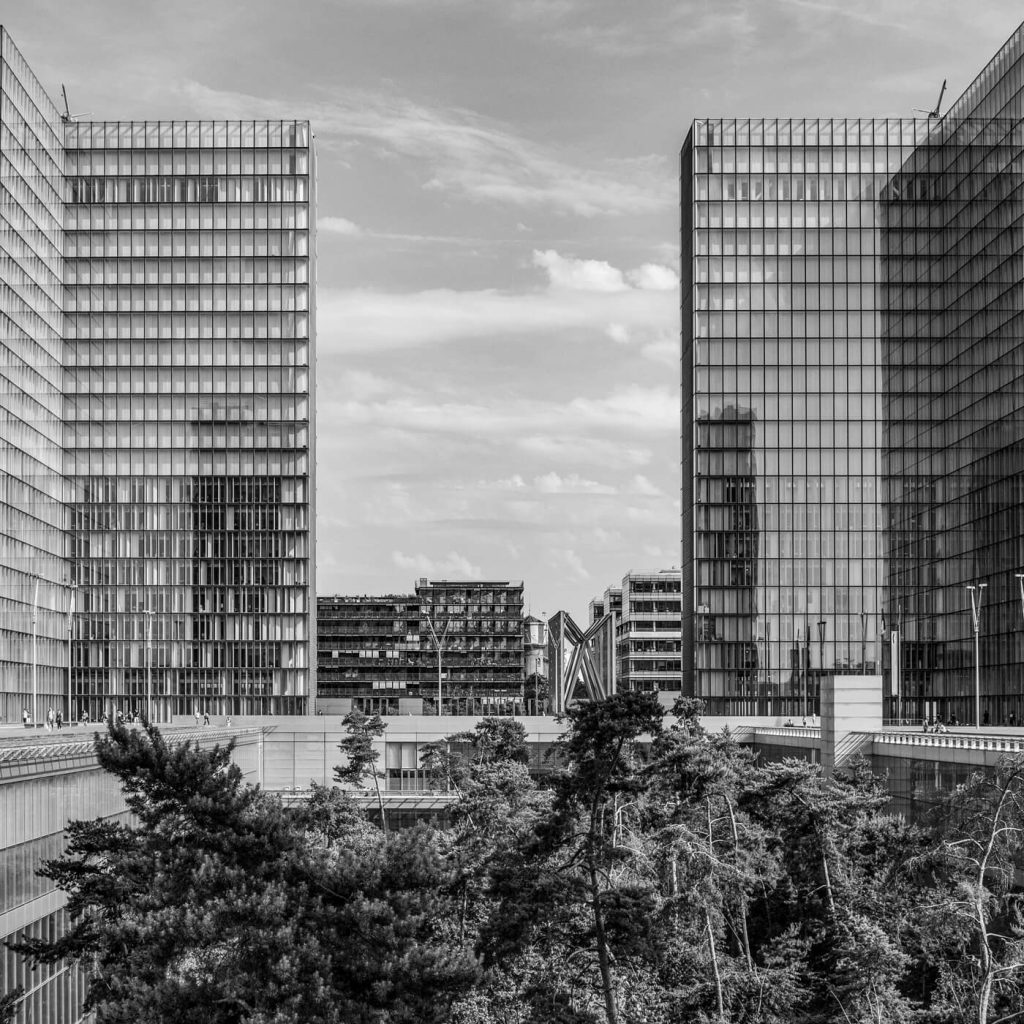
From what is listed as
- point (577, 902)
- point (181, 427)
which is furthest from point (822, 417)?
point (577, 902)

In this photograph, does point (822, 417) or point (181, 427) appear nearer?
point (822, 417)

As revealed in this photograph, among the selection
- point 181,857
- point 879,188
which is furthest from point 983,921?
point 879,188

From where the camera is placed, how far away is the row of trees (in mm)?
33188

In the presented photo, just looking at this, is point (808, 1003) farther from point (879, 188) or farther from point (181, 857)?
point (879, 188)

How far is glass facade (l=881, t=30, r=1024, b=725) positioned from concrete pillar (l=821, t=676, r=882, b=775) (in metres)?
66.6

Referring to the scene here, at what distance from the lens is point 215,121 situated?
158m

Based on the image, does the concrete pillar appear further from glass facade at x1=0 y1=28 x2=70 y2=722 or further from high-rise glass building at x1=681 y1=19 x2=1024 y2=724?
glass facade at x1=0 y1=28 x2=70 y2=722

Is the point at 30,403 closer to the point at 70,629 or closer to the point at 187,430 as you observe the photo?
the point at 187,430

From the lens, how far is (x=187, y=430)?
154m

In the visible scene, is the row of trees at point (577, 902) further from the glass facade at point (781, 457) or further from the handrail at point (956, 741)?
the glass facade at point (781, 457)

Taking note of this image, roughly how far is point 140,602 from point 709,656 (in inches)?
2462

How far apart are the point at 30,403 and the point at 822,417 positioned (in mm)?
82741

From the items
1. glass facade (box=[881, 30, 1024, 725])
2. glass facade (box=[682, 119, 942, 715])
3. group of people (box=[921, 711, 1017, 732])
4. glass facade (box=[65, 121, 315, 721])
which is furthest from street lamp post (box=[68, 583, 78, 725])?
group of people (box=[921, 711, 1017, 732])

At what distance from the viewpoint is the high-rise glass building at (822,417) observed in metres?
147
